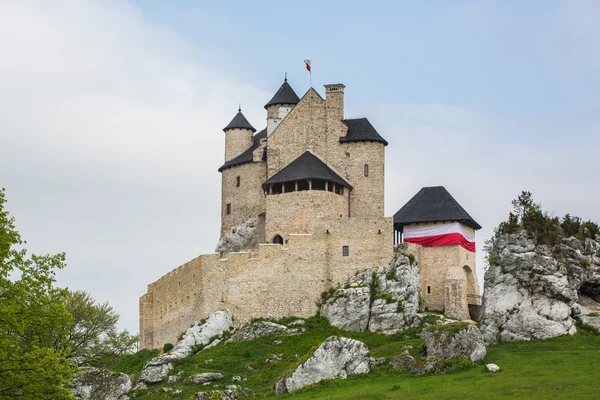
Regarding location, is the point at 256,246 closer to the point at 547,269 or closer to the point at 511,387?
the point at 547,269

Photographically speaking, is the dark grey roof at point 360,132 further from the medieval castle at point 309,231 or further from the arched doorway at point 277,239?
the arched doorway at point 277,239

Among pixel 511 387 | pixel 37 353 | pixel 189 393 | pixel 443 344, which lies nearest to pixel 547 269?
pixel 443 344

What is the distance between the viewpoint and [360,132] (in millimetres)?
78938

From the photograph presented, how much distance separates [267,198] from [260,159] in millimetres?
6206

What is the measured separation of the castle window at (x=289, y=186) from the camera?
248ft

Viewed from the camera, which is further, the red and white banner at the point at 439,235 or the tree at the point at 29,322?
the red and white banner at the point at 439,235

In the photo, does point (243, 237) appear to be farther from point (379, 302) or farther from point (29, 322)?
point (29, 322)

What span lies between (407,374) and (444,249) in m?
21.8

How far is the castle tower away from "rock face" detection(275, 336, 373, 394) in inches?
659

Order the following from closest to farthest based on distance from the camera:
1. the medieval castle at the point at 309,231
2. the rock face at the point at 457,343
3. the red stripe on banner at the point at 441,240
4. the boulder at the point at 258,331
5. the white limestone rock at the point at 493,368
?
the white limestone rock at the point at 493,368
the rock face at the point at 457,343
the boulder at the point at 258,331
the medieval castle at the point at 309,231
the red stripe on banner at the point at 441,240

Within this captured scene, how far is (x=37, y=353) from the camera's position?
38781 millimetres

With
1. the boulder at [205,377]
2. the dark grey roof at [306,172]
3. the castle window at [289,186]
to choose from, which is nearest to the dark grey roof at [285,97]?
the dark grey roof at [306,172]

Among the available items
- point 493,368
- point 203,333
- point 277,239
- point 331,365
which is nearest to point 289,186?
point 277,239

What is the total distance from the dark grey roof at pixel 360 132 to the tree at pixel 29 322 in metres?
38.9
